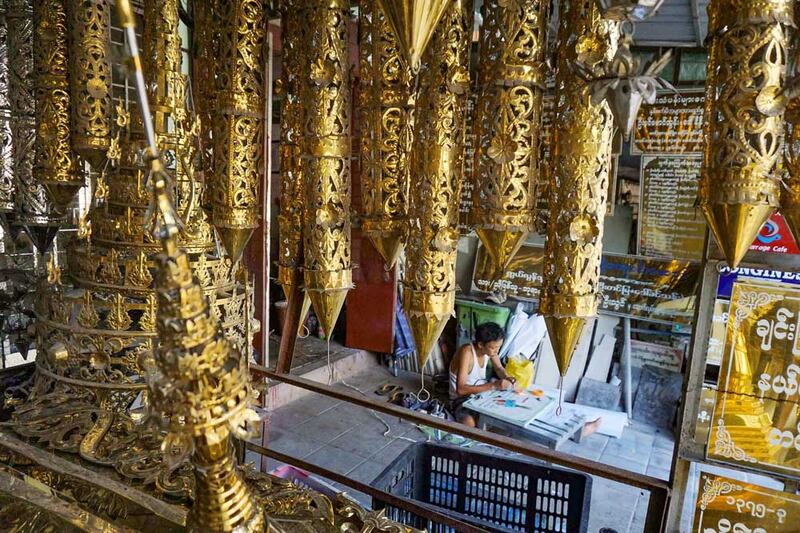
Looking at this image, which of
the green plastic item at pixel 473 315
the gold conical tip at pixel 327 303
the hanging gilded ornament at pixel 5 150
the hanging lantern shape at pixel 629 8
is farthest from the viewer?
the green plastic item at pixel 473 315

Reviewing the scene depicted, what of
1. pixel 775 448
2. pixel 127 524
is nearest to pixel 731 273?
pixel 775 448

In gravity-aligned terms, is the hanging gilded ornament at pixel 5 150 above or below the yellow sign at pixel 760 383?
above

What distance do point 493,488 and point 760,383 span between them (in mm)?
1319

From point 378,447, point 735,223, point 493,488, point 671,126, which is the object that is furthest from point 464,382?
point 735,223

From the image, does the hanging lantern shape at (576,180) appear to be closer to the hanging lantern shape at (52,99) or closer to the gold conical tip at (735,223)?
the gold conical tip at (735,223)

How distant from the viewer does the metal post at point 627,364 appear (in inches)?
180

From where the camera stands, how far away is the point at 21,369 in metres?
1.99

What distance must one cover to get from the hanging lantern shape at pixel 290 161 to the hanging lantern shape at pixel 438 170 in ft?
1.06

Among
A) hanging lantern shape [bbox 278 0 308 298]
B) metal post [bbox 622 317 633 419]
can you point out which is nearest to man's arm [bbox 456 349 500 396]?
metal post [bbox 622 317 633 419]

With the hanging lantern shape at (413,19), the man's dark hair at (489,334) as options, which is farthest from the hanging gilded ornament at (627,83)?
the man's dark hair at (489,334)

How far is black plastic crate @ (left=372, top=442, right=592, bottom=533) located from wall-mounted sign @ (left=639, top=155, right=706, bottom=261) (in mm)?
2705

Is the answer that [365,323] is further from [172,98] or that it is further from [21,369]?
[172,98]

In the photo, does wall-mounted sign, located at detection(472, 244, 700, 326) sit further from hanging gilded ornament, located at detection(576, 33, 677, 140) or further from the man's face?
hanging gilded ornament, located at detection(576, 33, 677, 140)

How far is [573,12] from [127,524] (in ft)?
3.92
